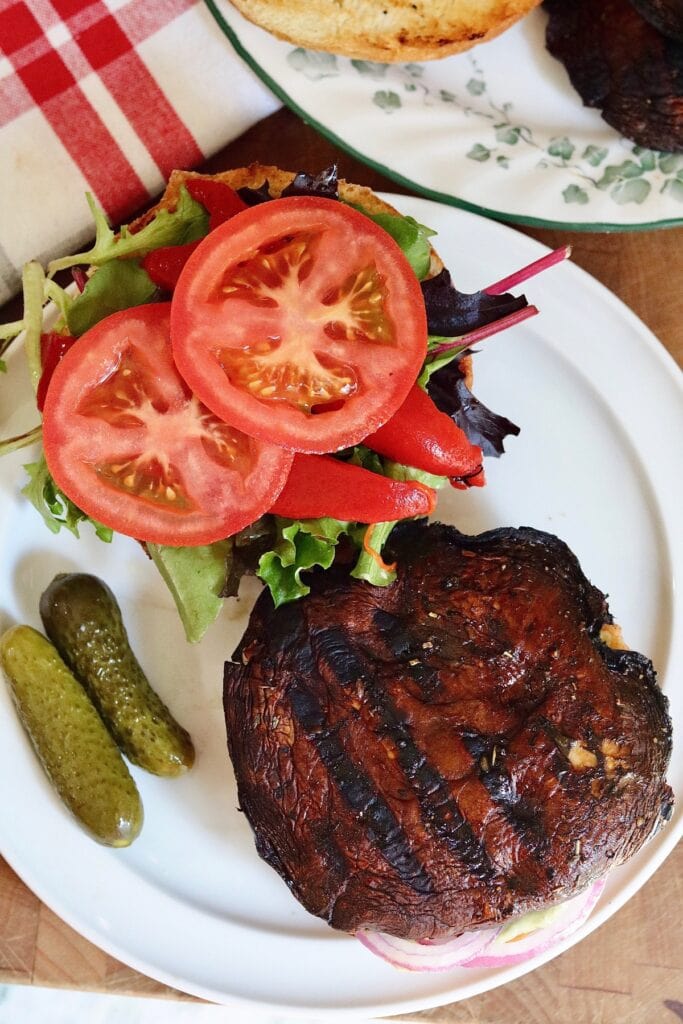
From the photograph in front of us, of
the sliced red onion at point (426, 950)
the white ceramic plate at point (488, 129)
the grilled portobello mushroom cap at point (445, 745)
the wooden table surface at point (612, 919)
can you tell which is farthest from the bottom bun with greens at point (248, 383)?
the sliced red onion at point (426, 950)

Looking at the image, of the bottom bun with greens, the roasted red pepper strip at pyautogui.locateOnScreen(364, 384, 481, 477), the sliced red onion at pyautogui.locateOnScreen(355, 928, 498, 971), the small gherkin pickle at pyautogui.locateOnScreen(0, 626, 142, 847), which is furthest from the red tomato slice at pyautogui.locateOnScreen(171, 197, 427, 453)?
the sliced red onion at pyautogui.locateOnScreen(355, 928, 498, 971)

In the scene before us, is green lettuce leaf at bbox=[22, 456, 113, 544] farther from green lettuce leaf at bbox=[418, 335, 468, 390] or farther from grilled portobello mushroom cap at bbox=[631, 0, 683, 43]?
grilled portobello mushroom cap at bbox=[631, 0, 683, 43]

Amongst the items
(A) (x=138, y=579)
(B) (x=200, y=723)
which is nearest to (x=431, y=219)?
(A) (x=138, y=579)

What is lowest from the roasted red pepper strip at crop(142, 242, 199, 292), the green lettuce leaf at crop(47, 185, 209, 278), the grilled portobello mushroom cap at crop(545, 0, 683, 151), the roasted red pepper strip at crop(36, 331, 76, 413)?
the grilled portobello mushroom cap at crop(545, 0, 683, 151)

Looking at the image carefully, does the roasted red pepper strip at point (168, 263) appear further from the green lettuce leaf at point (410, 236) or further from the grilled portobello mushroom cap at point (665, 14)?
the grilled portobello mushroom cap at point (665, 14)

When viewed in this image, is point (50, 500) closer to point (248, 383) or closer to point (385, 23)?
point (248, 383)

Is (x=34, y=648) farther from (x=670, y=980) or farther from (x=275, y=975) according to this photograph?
(x=670, y=980)

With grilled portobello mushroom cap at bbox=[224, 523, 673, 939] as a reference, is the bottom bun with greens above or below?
above
